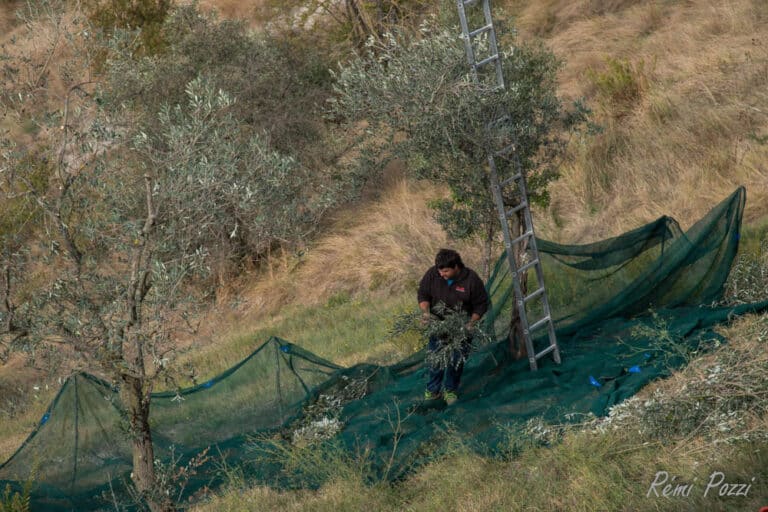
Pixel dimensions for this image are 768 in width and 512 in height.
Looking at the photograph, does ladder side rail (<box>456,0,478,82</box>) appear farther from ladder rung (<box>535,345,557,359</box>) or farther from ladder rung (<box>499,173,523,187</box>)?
ladder rung (<box>535,345,557,359</box>)

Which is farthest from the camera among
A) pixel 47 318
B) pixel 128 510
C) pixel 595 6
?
pixel 595 6

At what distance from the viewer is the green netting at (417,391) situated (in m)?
6.84

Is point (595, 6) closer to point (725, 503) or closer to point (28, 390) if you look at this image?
point (28, 390)

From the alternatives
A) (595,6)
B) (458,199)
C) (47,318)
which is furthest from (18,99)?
(595,6)

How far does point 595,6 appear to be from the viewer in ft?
65.6

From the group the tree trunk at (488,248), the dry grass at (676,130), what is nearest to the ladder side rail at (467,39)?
the tree trunk at (488,248)

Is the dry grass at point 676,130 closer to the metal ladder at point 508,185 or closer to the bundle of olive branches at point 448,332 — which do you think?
the metal ladder at point 508,185

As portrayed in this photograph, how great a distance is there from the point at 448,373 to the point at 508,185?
1.93 m

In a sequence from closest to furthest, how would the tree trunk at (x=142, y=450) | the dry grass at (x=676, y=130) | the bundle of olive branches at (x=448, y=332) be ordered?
the tree trunk at (x=142, y=450) → the bundle of olive branches at (x=448, y=332) → the dry grass at (x=676, y=130)

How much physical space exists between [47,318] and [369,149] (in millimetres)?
3499

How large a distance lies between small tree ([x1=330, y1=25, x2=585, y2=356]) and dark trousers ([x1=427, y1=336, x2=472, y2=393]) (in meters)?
1.24

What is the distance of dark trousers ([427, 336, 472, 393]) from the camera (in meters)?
7.49

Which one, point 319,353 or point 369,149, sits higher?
point 369,149

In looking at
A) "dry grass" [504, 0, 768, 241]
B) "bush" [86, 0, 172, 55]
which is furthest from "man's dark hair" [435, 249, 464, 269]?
"bush" [86, 0, 172, 55]
